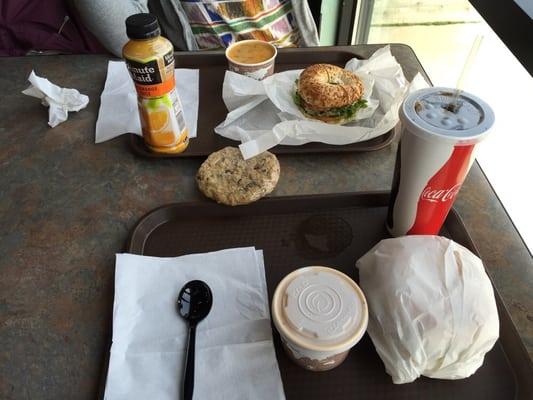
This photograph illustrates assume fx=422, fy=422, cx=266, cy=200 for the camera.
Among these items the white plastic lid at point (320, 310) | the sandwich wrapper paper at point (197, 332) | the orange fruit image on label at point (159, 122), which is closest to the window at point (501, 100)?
the white plastic lid at point (320, 310)

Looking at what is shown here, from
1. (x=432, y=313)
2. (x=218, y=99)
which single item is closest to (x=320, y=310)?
(x=432, y=313)

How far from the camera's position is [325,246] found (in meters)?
0.70

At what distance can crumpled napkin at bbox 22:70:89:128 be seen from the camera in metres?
0.94

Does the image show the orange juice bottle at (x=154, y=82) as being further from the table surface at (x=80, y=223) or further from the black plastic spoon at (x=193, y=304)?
the black plastic spoon at (x=193, y=304)

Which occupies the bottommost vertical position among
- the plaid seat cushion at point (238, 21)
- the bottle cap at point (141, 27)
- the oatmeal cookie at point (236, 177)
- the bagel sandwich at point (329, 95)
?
the plaid seat cushion at point (238, 21)

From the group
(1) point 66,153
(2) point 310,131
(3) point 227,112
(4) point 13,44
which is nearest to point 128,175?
(1) point 66,153

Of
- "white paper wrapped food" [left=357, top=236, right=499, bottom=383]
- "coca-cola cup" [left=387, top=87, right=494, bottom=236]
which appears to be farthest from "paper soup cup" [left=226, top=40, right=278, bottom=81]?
"white paper wrapped food" [left=357, top=236, right=499, bottom=383]

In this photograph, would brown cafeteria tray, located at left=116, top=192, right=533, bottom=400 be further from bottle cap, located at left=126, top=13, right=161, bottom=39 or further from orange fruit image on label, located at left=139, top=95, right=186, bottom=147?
bottle cap, located at left=126, top=13, right=161, bottom=39

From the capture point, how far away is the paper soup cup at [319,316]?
488 mm

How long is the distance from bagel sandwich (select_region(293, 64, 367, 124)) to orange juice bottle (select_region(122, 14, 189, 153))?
268mm

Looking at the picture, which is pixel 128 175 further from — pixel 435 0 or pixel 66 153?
pixel 435 0

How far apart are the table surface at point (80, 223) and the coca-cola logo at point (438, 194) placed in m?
0.14

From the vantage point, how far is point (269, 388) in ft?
1.73

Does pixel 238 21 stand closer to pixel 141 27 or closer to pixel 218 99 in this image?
pixel 218 99
